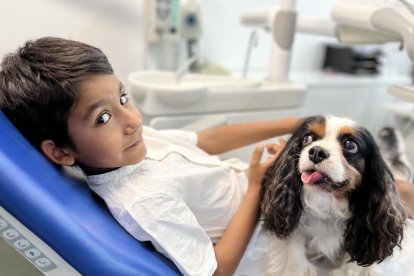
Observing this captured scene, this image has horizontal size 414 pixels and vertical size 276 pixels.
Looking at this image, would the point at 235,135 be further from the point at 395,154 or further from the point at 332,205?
the point at 395,154

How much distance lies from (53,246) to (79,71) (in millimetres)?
317

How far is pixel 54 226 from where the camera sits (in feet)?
2.20

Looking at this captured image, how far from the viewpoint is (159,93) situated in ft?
4.83

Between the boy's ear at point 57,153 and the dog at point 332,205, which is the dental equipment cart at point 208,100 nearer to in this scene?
the dog at point 332,205

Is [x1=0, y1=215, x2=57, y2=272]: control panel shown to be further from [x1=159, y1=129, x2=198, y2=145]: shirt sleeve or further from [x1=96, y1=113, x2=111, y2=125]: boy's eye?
[x1=159, y1=129, x2=198, y2=145]: shirt sleeve

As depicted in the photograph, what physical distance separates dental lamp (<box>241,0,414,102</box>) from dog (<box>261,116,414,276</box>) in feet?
1.54

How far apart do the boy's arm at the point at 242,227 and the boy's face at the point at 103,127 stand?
27 cm

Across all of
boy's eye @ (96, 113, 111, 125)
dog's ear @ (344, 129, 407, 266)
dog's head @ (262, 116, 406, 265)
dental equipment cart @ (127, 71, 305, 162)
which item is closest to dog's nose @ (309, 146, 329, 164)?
dog's head @ (262, 116, 406, 265)

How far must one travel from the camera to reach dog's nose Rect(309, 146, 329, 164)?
2.41 ft

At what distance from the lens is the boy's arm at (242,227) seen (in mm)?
855

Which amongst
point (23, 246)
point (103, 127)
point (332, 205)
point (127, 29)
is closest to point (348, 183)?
point (332, 205)

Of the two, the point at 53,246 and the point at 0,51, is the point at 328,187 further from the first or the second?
the point at 0,51

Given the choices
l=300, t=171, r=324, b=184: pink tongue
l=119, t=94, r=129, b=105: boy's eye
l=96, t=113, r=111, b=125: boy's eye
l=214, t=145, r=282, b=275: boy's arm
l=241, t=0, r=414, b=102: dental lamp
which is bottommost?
l=214, t=145, r=282, b=275: boy's arm

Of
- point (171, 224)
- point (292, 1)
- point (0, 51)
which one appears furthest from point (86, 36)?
point (171, 224)
